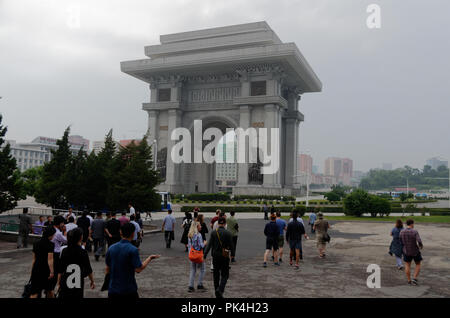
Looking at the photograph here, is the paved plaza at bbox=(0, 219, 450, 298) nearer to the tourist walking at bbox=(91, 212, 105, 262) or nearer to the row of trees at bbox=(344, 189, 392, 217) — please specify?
the tourist walking at bbox=(91, 212, 105, 262)

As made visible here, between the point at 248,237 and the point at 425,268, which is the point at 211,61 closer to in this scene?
the point at 248,237

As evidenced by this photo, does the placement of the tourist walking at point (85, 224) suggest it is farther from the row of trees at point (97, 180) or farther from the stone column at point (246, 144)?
the stone column at point (246, 144)

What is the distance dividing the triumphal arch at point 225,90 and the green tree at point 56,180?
22.6m

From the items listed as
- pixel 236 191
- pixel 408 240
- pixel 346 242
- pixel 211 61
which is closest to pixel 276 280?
pixel 408 240

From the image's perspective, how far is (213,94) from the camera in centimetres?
5594

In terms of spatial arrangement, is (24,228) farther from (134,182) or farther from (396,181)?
(396,181)

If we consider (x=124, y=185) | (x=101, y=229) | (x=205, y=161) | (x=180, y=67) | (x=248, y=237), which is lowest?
(x=248, y=237)

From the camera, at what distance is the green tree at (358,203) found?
34.0 m

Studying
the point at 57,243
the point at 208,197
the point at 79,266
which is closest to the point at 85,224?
the point at 57,243

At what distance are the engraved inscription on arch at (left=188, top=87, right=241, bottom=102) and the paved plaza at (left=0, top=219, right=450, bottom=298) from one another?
134ft

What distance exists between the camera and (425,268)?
11547mm

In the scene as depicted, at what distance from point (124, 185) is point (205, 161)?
38.3 metres

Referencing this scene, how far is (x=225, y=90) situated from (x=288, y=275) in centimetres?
4700
